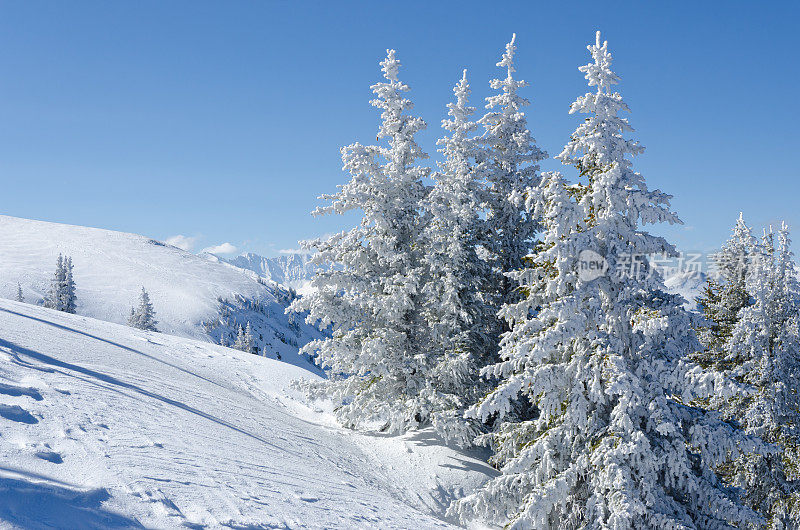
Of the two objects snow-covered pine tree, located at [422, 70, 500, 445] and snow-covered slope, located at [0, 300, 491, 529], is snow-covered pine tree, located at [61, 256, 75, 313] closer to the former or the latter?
snow-covered slope, located at [0, 300, 491, 529]

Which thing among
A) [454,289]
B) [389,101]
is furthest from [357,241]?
[389,101]

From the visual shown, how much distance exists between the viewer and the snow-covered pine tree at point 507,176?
2038cm

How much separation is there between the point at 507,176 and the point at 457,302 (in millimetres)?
6378

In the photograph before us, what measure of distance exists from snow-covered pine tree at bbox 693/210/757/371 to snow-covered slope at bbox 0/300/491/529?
11.9 m

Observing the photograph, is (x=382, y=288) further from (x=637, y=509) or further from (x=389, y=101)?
(x=637, y=509)

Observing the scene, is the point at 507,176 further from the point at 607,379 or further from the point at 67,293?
the point at 67,293

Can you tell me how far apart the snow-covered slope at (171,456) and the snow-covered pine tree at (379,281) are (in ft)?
6.39

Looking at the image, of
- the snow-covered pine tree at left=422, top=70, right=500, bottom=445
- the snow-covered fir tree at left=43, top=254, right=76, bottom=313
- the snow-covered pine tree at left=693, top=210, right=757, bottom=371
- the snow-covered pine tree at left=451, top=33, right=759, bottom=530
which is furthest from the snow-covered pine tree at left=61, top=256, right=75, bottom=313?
the snow-covered pine tree at left=693, top=210, right=757, bottom=371

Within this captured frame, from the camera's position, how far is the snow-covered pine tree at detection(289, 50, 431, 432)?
18094mm

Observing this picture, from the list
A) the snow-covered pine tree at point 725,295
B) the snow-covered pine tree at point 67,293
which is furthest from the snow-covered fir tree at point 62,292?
the snow-covered pine tree at point 725,295

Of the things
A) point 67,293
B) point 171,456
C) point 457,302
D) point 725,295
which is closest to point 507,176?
point 457,302

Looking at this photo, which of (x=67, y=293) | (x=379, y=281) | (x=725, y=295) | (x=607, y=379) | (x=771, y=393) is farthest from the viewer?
(x=67, y=293)

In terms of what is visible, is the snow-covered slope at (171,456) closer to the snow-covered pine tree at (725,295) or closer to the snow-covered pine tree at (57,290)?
the snow-covered pine tree at (725,295)

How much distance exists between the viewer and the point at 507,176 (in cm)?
2078
